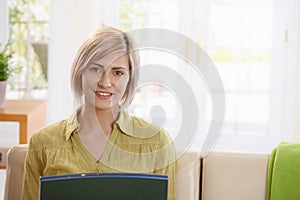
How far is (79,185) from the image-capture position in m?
1.16

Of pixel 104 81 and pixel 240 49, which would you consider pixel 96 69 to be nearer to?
pixel 104 81

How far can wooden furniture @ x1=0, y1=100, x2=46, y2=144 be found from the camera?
10.00 feet

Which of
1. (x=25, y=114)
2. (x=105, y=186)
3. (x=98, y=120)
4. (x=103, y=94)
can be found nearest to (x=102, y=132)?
(x=98, y=120)

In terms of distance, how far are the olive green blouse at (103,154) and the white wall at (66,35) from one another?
220cm

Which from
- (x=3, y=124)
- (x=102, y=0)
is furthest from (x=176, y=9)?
(x=3, y=124)

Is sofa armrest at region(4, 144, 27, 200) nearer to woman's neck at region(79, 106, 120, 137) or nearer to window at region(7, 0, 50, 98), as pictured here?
woman's neck at region(79, 106, 120, 137)

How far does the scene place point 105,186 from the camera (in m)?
1.17

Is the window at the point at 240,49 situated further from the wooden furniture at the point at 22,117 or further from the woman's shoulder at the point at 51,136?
the woman's shoulder at the point at 51,136

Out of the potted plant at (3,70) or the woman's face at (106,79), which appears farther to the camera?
the potted plant at (3,70)

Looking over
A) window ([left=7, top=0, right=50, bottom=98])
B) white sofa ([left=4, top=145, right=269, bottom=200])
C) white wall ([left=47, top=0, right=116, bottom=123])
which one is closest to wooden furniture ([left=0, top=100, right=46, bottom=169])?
white wall ([left=47, top=0, right=116, bottom=123])

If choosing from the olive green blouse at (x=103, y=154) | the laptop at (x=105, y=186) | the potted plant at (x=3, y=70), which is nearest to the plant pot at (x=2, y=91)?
the potted plant at (x=3, y=70)

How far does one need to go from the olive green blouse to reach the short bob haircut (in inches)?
5.0

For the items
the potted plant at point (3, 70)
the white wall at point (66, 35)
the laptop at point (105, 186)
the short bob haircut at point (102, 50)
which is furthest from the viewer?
the white wall at point (66, 35)

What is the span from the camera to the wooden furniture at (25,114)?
3047 millimetres
